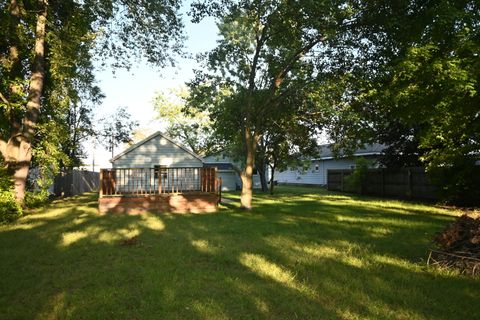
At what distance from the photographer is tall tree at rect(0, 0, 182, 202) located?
1662 cm

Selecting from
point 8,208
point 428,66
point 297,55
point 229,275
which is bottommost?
point 229,275

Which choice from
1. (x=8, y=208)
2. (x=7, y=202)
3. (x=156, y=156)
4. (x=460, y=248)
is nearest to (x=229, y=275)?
(x=460, y=248)

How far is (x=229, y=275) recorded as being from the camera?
6.40 metres

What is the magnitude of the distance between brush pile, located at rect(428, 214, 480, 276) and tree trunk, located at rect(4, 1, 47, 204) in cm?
1670

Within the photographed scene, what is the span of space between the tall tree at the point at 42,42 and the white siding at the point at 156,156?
23.3 ft

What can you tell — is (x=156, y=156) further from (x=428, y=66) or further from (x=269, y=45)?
(x=428, y=66)

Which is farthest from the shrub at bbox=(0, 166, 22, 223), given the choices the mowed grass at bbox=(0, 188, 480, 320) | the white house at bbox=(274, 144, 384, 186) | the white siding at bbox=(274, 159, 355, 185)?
the white siding at bbox=(274, 159, 355, 185)

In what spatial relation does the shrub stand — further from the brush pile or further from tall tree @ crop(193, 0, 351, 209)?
the brush pile

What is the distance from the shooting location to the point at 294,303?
5000mm

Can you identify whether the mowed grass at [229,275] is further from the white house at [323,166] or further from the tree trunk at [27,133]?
the white house at [323,166]

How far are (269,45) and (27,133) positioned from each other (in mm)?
12146

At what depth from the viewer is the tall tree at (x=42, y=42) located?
16625 millimetres

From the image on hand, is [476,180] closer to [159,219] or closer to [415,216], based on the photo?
[415,216]

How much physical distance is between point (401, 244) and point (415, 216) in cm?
605
